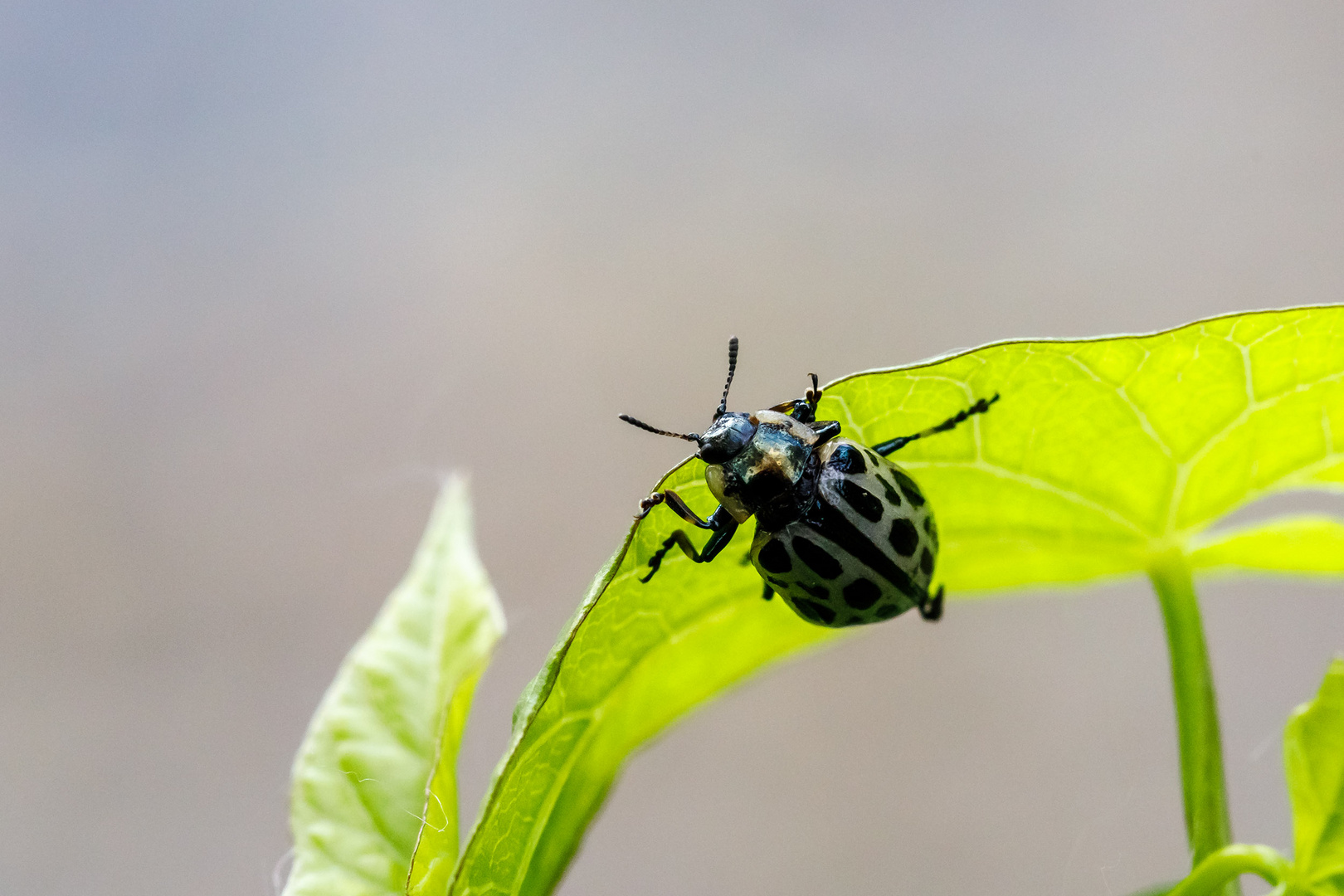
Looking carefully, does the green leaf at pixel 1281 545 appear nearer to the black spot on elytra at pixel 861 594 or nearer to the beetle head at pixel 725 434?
the black spot on elytra at pixel 861 594

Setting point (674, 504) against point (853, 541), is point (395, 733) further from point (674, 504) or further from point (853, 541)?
point (853, 541)

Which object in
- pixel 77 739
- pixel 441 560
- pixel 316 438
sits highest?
pixel 316 438

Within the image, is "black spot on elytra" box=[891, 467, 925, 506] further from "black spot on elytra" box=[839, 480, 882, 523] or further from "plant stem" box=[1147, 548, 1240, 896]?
"plant stem" box=[1147, 548, 1240, 896]

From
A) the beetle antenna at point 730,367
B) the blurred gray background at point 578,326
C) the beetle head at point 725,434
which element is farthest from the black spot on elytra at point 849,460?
the blurred gray background at point 578,326

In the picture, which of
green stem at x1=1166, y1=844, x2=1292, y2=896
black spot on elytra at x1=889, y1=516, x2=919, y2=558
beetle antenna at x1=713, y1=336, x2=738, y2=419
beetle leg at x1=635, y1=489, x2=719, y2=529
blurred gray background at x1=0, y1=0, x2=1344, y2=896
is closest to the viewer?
green stem at x1=1166, y1=844, x2=1292, y2=896

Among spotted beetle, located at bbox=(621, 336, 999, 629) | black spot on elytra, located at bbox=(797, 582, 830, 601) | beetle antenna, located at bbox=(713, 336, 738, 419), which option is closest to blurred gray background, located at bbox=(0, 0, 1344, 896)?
beetle antenna, located at bbox=(713, 336, 738, 419)

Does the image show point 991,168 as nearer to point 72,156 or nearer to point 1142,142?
point 1142,142

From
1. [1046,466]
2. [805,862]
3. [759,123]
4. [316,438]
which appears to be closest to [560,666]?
[1046,466]
